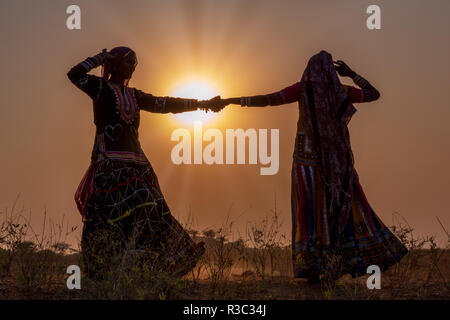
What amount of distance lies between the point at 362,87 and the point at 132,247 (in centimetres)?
382

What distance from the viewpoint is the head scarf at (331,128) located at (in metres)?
7.64

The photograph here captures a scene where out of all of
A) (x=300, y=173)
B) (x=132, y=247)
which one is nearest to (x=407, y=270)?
(x=300, y=173)

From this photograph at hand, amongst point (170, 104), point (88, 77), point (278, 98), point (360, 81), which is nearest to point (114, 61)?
point (88, 77)

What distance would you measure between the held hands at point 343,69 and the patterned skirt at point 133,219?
3032 millimetres

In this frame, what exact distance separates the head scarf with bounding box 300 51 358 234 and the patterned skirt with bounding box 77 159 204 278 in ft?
6.04

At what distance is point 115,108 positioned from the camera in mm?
7613

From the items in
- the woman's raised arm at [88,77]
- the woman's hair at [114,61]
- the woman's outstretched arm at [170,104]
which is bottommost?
the woman's outstretched arm at [170,104]

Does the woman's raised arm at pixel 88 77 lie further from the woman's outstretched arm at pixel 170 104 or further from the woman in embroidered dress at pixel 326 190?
the woman in embroidered dress at pixel 326 190

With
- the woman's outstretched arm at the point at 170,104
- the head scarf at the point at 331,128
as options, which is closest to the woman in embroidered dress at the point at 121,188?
the woman's outstretched arm at the point at 170,104

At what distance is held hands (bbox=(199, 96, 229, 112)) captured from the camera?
27.6 ft

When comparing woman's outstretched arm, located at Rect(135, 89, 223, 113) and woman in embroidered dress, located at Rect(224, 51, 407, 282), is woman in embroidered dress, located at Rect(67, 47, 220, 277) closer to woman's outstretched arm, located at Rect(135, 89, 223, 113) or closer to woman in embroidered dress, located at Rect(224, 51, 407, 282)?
woman's outstretched arm, located at Rect(135, 89, 223, 113)
